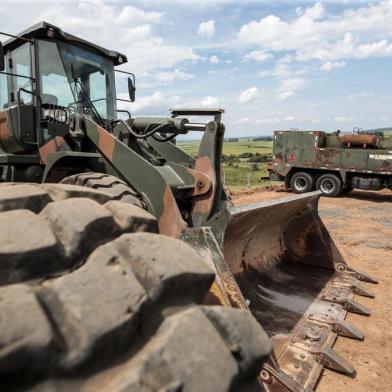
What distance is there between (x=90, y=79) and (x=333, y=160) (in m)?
12.6

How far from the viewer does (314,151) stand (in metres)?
16.2

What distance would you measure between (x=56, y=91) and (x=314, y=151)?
13.1 m

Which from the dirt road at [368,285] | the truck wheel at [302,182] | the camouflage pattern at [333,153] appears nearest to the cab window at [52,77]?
the dirt road at [368,285]

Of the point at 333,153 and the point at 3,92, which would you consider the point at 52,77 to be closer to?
the point at 3,92

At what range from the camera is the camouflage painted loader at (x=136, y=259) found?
1236 mm

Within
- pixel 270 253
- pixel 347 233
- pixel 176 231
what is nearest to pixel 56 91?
pixel 176 231

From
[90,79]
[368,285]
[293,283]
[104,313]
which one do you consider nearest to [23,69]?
[90,79]

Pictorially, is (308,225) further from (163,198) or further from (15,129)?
(15,129)

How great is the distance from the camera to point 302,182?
55.4 feet

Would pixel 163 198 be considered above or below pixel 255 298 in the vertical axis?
above

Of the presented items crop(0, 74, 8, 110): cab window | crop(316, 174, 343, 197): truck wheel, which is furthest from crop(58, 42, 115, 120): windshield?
crop(316, 174, 343, 197): truck wheel

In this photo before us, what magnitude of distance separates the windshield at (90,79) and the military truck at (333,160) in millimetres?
12158

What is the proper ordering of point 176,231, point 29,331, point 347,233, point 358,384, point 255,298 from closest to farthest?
1. point 29,331
2. point 358,384
3. point 176,231
4. point 255,298
5. point 347,233

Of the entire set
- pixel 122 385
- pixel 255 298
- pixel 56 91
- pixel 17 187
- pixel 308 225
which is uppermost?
pixel 56 91
